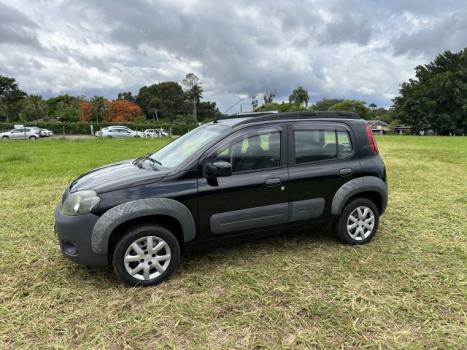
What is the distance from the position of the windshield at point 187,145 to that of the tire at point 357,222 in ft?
5.82

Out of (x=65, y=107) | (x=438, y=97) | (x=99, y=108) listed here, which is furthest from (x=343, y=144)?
(x=65, y=107)

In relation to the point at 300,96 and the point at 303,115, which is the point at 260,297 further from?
the point at 300,96

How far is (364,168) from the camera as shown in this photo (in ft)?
14.8

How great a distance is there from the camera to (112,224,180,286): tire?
3.45 m

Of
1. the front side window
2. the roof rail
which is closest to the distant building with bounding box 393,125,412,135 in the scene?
the roof rail

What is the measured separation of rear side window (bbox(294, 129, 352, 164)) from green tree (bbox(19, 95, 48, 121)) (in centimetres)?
6958

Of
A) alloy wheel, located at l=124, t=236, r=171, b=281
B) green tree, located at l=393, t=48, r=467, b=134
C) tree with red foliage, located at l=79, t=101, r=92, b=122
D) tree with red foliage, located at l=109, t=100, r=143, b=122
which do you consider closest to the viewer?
alloy wheel, located at l=124, t=236, r=171, b=281

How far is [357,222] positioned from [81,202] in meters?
3.13

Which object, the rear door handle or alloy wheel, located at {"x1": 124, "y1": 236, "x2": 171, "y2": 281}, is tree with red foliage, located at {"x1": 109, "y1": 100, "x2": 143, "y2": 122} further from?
alloy wheel, located at {"x1": 124, "y1": 236, "x2": 171, "y2": 281}

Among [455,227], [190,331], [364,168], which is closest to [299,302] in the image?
[190,331]

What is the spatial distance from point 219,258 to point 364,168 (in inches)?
79.8

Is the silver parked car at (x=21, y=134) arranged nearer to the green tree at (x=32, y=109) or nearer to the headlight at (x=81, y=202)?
the green tree at (x=32, y=109)

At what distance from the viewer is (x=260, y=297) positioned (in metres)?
3.37

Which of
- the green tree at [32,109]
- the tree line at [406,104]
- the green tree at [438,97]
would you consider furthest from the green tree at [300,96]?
the green tree at [32,109]
